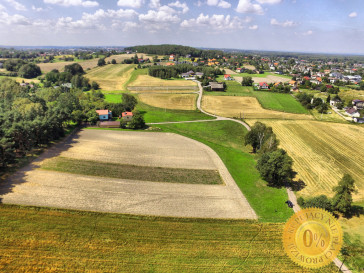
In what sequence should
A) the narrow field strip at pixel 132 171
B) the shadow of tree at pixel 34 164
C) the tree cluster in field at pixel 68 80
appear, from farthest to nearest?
1. the tree cluster in field at pixel 68 80
2. the narrow field strip at pixel 132 171
3. the shadow of tree at pixel 34 164

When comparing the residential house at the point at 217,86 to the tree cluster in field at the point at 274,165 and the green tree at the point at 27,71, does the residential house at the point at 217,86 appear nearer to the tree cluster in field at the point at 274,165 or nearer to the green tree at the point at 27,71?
the tree cluster in field at the point at 274,165

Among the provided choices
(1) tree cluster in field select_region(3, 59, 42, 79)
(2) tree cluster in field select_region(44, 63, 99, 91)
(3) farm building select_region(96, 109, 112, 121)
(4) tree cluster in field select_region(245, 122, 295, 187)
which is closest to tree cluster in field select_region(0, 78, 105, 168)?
(3) farm building select_region(96, 109, 112, 121)

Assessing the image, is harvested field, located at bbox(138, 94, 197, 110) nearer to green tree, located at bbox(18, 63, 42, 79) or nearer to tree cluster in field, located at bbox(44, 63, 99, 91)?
tree cluster in field, located at bbox(44, 63, 99, 91)

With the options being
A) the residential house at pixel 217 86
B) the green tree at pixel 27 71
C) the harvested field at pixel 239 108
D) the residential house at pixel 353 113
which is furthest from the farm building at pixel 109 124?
the green tree at pixel 27 71

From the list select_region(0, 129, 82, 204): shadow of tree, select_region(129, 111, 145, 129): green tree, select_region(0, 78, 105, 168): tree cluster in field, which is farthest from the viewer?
select_region(129, 111, 145, 129): green tree

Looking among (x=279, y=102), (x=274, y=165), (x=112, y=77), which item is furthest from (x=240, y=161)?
(x=112, y=77)

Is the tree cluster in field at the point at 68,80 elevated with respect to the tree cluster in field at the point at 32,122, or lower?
elevated

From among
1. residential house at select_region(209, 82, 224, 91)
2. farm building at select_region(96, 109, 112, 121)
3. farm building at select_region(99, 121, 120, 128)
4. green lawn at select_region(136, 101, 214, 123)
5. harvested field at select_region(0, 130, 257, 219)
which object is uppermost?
residential house at select_region(209, 82, 224, 91)

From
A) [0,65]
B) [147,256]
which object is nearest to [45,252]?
[147,256]
